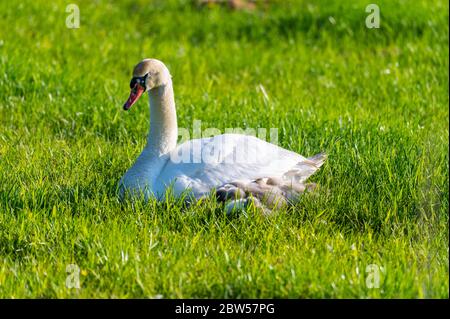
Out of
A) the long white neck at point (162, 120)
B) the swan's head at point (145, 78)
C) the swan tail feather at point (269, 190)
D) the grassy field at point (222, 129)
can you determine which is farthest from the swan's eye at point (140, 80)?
the swan tail feather at point (269, 190)

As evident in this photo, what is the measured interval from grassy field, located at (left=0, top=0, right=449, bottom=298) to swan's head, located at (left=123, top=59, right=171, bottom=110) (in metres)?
0.57

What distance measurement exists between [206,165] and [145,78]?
0.64 m

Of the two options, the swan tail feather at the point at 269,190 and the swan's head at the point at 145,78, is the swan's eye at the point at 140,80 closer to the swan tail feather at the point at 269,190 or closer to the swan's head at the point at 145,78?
→ the swan's head at the point at 145,78

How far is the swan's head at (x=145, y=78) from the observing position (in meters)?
5.05

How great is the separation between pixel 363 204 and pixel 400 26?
4.76m

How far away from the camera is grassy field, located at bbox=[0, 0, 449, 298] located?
162 inches

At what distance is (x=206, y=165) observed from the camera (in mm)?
4895

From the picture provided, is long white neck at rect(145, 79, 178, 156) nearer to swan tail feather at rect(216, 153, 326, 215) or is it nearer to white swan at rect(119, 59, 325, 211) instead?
white swan at rect(119, 59, 325, 211)

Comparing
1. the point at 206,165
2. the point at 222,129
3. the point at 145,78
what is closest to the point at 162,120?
the point at 145,78

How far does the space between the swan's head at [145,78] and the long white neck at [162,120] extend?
8cm
